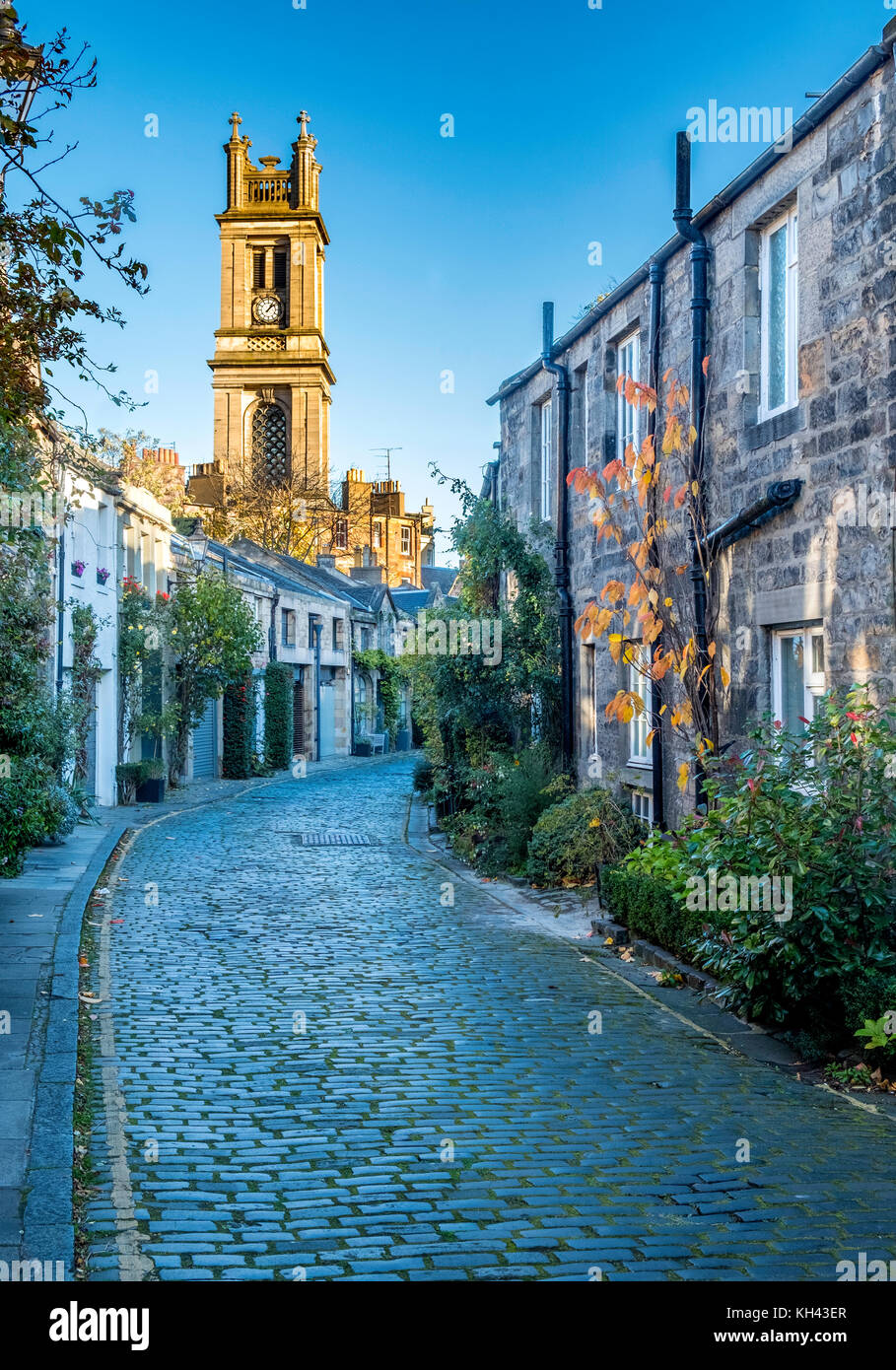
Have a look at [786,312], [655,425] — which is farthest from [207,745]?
[786,312]

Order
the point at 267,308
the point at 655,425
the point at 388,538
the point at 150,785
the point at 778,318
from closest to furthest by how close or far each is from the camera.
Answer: the point at 778,318, the point at 655,425, the point at 150,785, the point at 267,308, the point at 388,538

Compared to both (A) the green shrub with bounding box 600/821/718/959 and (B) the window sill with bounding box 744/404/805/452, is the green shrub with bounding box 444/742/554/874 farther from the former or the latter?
(B) the window sill with bounding box 744/404/805/452

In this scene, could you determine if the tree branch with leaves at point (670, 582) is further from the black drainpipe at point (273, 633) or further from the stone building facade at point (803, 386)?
the black drainpipe at point (273, 633)

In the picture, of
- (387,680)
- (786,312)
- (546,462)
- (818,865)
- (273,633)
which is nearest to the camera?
(818,865)

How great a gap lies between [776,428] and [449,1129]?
20.4 feet

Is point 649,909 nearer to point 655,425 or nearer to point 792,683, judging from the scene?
point 792,683

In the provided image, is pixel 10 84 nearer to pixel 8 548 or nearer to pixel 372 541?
pixel 8 548

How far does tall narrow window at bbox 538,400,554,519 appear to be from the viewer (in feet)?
57.3

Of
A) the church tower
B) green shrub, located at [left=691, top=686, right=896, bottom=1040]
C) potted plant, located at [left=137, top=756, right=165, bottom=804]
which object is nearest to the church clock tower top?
the church tower

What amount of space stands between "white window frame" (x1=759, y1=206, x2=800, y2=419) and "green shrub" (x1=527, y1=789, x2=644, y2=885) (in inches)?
190

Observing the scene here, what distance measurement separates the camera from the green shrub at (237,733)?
105 feet

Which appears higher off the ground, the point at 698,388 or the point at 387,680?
the point at 698,388

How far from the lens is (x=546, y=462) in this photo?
17844mm
